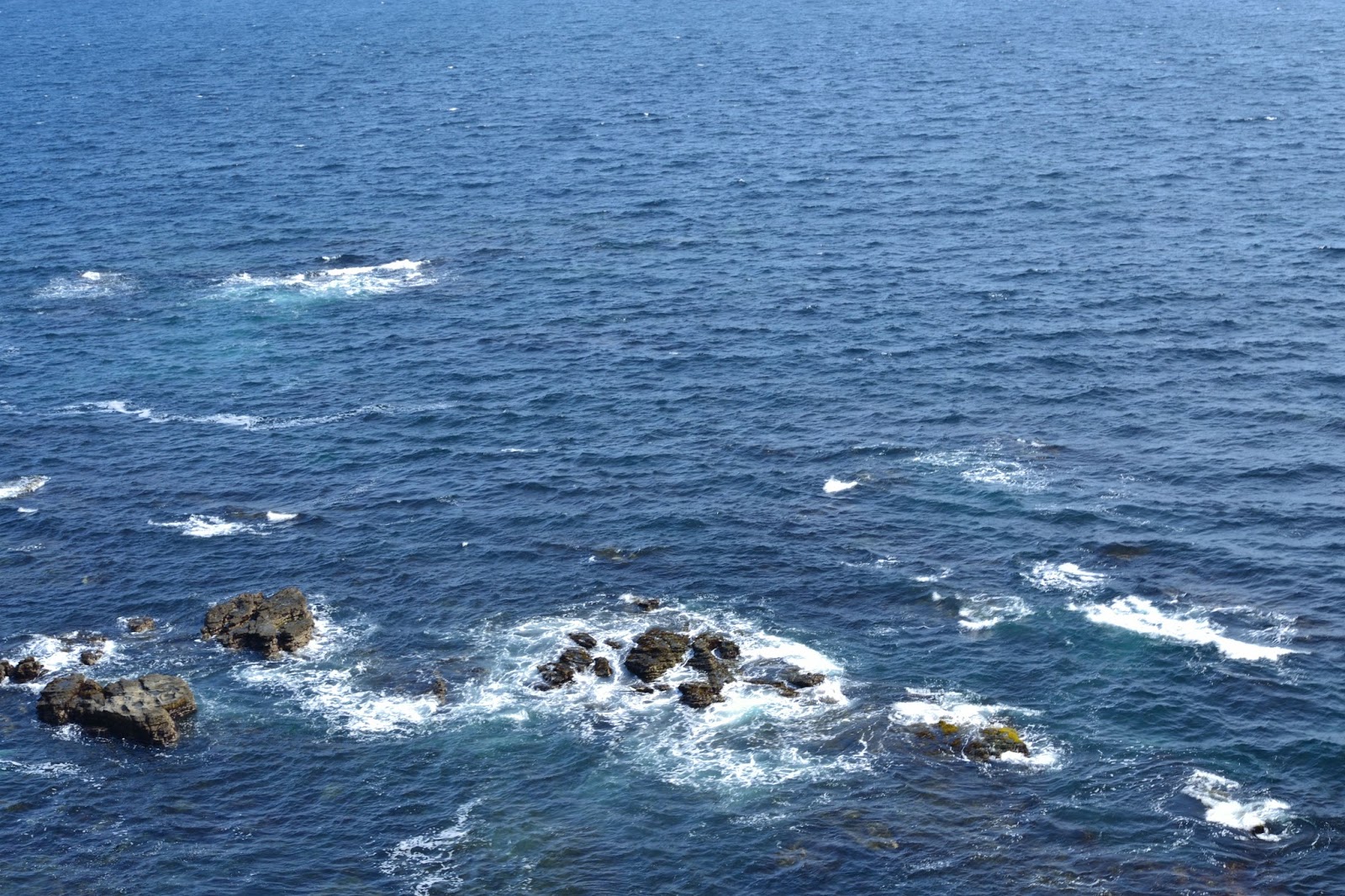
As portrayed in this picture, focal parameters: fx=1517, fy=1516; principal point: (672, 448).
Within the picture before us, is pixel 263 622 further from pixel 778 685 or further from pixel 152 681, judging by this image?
pixel 778 685

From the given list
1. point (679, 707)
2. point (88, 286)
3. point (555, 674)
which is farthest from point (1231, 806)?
point (88, 286)

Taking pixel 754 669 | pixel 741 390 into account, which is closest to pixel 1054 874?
pixel 754 669

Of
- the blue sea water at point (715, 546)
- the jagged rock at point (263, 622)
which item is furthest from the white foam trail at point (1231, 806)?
the jagged rock at point (263, 622)

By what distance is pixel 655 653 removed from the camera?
112 meters

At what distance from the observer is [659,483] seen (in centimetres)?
13812

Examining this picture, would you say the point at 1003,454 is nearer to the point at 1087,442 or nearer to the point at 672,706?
the point at 1087,442

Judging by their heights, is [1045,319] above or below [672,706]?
above

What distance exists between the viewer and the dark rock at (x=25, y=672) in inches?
4464

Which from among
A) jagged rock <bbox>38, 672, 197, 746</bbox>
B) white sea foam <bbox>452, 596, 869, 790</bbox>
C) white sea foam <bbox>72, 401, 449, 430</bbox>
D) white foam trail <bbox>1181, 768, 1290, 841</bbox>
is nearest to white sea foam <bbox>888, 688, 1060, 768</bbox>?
white sea foam <bbox>452, 596, 869, 790</bbox>

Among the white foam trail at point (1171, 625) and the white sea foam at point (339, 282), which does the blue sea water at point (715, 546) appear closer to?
the white foam trail at point (1171, 625)

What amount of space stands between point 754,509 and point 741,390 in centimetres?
2438

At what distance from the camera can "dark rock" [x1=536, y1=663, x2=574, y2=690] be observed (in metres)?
110

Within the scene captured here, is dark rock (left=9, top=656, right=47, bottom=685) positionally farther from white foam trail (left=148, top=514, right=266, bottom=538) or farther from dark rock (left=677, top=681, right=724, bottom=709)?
dark rock (left=677, top=681, right=724, bottom=709)

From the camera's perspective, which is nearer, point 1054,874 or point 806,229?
point 1054,874
